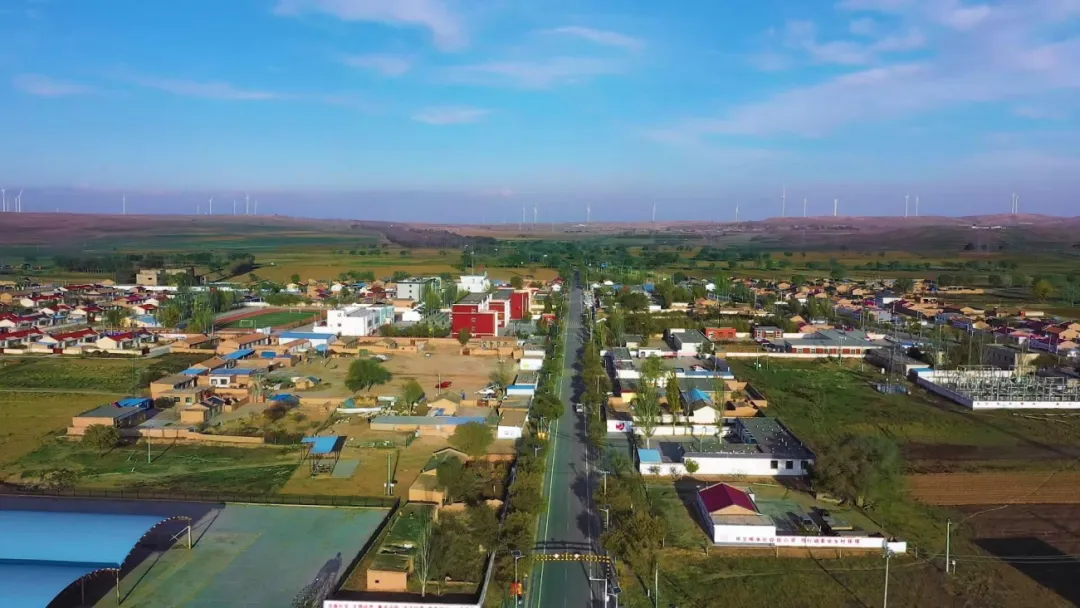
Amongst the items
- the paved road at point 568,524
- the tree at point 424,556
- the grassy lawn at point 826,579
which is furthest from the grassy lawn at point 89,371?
the grassy lawn at point 826,579

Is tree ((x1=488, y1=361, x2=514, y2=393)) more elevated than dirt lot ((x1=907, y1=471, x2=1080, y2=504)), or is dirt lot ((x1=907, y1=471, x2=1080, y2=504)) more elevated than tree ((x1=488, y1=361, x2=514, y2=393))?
tree ((x1=488, y1=361, x2=514, y2=393))

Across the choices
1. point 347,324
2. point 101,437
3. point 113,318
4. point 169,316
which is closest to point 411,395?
point 101,437

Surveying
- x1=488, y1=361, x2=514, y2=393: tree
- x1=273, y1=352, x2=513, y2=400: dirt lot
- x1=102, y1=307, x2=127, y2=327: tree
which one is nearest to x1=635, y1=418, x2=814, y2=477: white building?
x1=488, y1=361, x2=514, y2=393: tree

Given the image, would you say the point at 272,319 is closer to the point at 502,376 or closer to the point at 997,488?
the point at 502,376

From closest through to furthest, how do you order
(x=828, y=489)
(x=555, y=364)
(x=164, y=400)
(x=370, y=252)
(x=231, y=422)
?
(x=828, y=489) → (x=231, y=422) → (x=164, y=400) → (x=555, y=364) → (x=370, y=252)

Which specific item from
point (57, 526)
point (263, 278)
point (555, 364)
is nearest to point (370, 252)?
point (263, 278)

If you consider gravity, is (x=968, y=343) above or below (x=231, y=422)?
above

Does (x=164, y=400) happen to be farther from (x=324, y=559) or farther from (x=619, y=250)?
(x=619, y=250)

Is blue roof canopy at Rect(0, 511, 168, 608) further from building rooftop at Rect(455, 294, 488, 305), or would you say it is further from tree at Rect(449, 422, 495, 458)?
building rooftop at Rect(455, 294, 488, 305)
